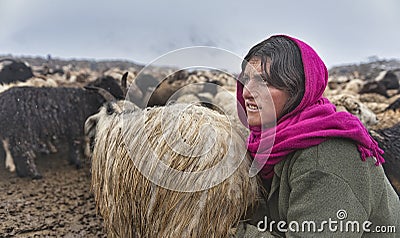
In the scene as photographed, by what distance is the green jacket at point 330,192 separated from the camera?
158 cm

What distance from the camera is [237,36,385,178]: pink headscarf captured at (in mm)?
1670

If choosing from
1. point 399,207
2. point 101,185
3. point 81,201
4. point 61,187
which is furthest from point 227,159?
point 61,187

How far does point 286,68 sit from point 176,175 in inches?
27.6

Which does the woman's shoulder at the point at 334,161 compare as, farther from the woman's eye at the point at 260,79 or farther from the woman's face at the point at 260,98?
the woman's eye at the point at 260,79

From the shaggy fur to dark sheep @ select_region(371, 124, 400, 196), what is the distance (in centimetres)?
275

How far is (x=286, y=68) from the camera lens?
1.71 m

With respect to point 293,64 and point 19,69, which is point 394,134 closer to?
point 293,64

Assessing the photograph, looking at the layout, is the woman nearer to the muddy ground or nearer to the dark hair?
the dark hair

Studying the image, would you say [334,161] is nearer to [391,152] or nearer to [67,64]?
[391,152]

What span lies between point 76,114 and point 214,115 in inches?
211

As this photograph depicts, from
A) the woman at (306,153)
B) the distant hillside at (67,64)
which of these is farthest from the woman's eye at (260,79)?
the distant hillside at (67,64)

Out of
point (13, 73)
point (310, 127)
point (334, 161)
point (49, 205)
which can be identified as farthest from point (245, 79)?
point (13, 73)

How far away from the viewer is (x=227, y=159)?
181cm

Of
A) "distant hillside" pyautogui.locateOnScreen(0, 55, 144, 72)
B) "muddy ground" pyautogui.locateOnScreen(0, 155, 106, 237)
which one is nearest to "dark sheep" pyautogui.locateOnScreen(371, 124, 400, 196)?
"muddy ground" pyautogui.locateOnScreen(0, 155, 106, 237)
